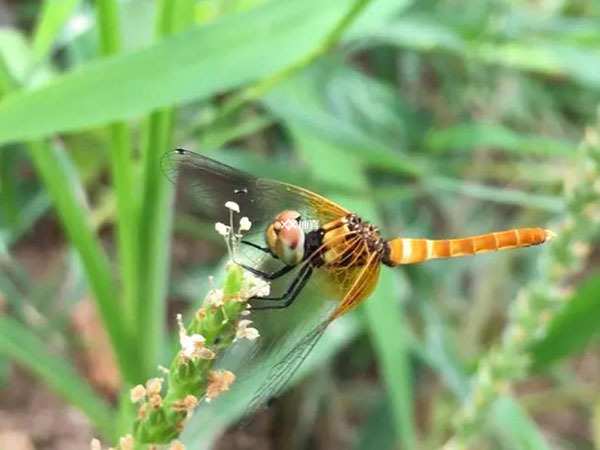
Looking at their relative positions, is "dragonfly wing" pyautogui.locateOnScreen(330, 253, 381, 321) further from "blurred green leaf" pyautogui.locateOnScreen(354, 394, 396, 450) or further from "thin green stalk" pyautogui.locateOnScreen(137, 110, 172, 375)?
"blurred green leaf" pyautogui.locateOnScreen(354, 394, 396, 450)

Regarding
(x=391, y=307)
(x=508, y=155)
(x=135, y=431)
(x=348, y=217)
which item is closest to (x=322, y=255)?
(x=348, y=217)

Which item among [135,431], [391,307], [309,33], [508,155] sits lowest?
[135,431]

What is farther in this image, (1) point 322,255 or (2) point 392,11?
(2) point 392,11

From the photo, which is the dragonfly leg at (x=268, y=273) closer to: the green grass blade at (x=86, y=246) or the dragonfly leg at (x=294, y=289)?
the dragonfly leg at (x=294, y=289)

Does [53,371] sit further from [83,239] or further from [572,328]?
[572,328]

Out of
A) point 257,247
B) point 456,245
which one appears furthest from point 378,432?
point 257,247

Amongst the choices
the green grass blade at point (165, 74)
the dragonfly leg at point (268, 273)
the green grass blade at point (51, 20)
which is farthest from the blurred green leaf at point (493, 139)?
the dragonfly leg at point (268, 273)

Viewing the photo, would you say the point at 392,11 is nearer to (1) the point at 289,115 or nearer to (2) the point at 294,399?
(1) the point at 289,115
